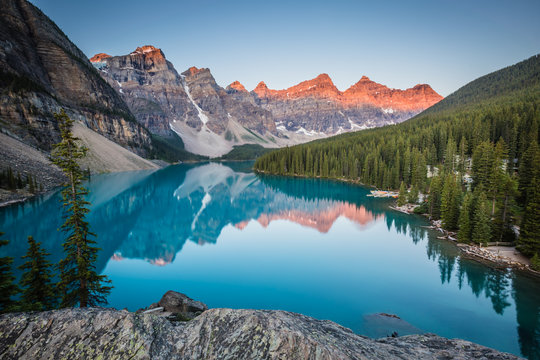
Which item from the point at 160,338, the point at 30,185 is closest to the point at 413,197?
the point at 160,338

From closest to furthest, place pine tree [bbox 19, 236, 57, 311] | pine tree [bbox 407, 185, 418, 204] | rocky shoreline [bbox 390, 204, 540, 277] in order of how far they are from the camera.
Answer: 1. pine tree [bbox 19, 236, 57, 311]
2. rocky shoreline [bbox 390, 204, 540, 277]
3. pine tree [bbox 407, 185, 418, 204]

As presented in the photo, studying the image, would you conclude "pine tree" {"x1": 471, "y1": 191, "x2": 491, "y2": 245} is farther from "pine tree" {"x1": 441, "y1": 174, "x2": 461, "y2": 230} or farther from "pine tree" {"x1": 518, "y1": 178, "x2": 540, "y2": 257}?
"pine tree" {"x1": 441, "y1": 174, "x2": 461, "y2": 230}

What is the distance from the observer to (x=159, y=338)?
17.7 ft

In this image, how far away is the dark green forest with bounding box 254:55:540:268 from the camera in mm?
27516

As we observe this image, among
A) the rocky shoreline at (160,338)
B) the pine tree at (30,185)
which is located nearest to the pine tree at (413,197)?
the rocky shoreline at (160,338)

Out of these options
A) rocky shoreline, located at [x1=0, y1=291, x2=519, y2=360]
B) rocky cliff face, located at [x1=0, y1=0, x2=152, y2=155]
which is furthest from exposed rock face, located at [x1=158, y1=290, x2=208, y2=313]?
rocky cliff face, located at [x1=0, y1=0, x2=152, y2=155]

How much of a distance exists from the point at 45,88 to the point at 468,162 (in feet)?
456

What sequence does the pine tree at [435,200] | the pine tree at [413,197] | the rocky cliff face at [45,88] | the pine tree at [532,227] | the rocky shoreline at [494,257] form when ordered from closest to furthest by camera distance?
the pine tree at [532,227] < the rocky shoreline at [494,257] < the pine tree at [435,200] < the pine tree at [413,197] < the rocky cliff face at [45,88]

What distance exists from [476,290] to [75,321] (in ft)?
80.9

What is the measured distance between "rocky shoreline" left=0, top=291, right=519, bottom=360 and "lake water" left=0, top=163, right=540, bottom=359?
11472mm

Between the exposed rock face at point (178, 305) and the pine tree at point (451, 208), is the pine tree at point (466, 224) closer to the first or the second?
the pine tree at point (451, 208)

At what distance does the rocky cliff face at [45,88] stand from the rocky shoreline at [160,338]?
93.0 m

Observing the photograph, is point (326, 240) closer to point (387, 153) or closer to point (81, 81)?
point (387, 153)

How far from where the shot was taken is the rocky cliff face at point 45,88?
262 feet
